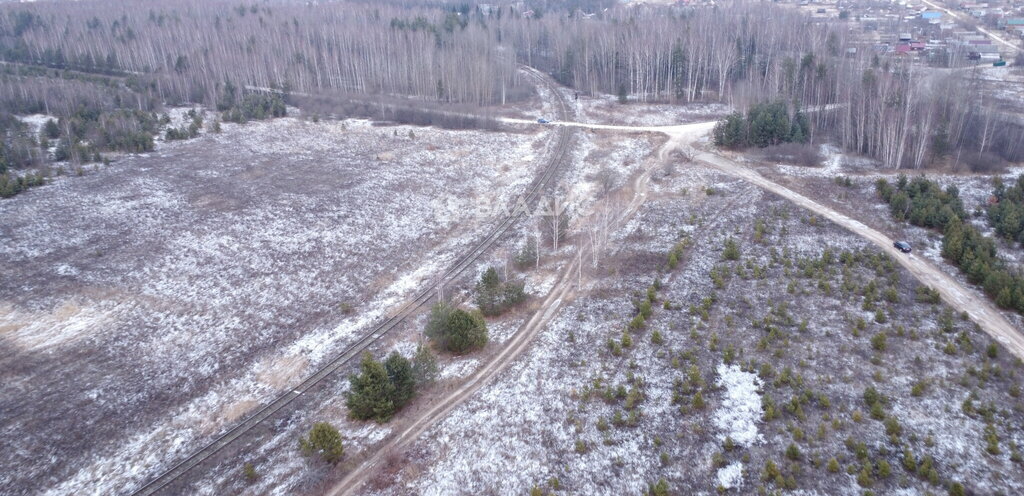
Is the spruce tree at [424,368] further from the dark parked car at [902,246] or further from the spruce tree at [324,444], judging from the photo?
the dark parked car at [902,246]

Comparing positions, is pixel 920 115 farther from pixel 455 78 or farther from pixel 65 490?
pixel 65 490

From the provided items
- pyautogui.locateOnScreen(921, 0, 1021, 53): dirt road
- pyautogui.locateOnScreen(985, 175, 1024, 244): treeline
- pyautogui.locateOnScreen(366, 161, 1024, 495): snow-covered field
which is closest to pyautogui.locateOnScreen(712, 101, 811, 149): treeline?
pyautogui.locateOnScreen(985, 175, 1024, 244): treeline

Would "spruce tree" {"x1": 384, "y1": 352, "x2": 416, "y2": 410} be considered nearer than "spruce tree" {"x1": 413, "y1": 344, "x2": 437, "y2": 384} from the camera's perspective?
Yes

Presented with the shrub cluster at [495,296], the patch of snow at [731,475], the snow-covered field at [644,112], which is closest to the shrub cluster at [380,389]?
the shrub cluster at [495,296]

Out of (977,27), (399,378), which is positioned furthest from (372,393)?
(977,27)

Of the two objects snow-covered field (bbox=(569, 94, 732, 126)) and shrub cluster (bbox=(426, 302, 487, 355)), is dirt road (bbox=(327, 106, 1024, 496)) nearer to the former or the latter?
shrub cluster (bbox=(426, 302, 487, 355))

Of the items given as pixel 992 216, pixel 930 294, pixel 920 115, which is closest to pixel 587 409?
pixel 930 294
